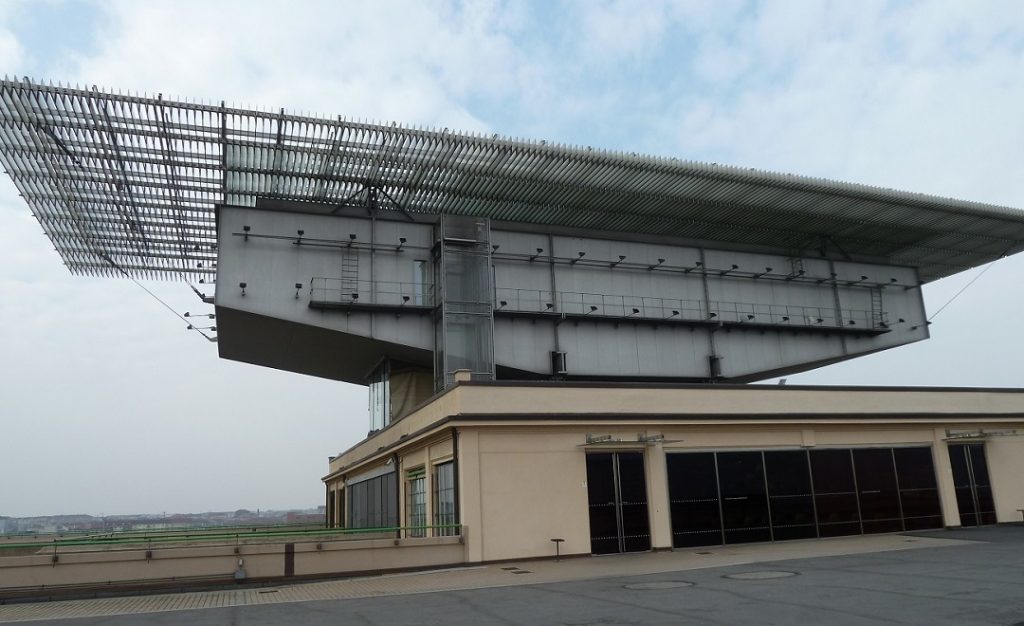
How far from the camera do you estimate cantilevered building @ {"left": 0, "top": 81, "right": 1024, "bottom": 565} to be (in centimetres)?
2144

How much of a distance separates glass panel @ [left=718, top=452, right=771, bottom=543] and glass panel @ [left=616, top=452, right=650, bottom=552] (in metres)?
2.55

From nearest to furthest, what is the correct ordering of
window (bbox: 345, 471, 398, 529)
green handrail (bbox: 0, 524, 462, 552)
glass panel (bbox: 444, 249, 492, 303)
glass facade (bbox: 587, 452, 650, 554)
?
green handrail (bbox: 0, 524, 462, 552) → glass facade (bbox: 587, 452, 650, 554) → window (bbox: 345, 471, 398, 529) → glass panel (bbox: 444, 249, 492, 303)

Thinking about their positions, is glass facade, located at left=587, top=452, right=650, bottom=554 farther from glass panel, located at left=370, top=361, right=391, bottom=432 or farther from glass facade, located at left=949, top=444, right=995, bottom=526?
glass panel, located at left=370, top=361, right=391, bottom=432

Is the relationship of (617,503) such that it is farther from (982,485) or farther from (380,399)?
(380,399)

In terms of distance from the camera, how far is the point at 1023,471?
26.7 metres

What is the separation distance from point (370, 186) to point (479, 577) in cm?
1881

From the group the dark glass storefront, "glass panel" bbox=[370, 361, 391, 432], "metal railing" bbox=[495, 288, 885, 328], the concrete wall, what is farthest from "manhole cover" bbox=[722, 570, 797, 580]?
"glass panel" bbox=[370, 361, 391, 432]

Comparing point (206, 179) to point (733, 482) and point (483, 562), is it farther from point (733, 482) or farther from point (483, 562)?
point (733, 482)

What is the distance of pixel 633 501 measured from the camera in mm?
21422

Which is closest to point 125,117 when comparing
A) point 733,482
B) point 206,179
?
Result: point 206,179

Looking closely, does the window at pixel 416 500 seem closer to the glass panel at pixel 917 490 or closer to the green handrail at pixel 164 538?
the green handrail at pixel 164 538

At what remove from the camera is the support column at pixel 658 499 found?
2139 centimetres

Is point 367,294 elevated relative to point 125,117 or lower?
lower

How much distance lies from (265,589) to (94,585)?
344cm
